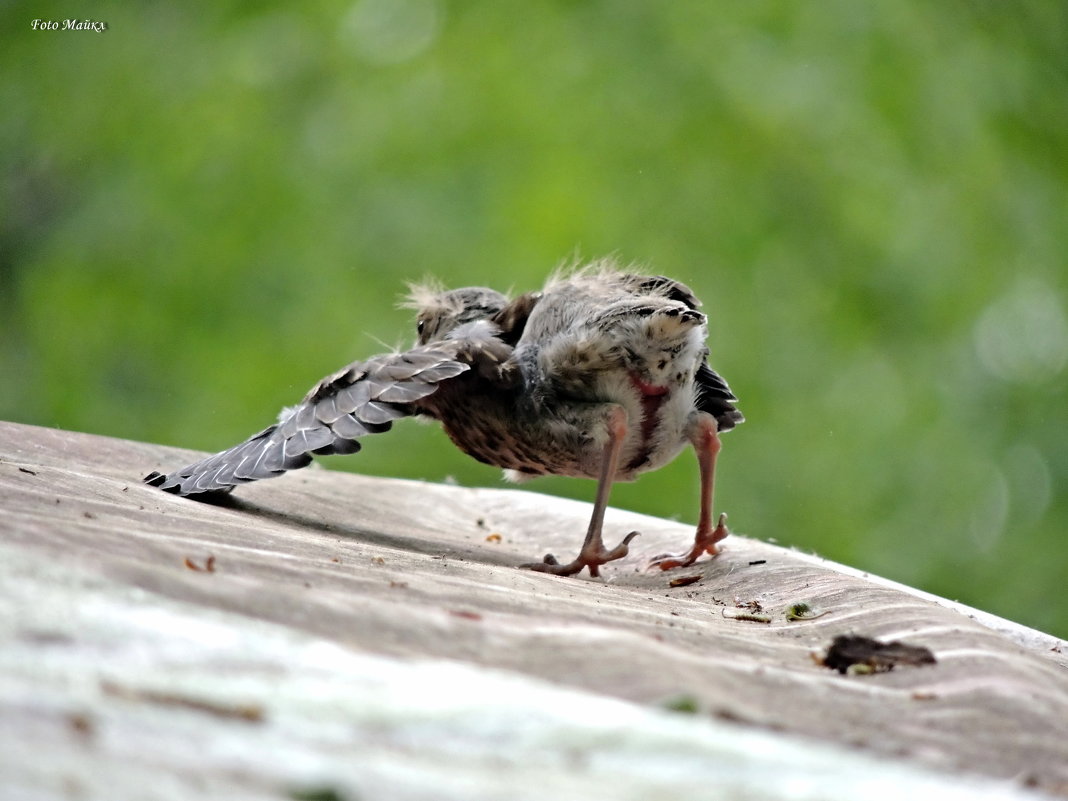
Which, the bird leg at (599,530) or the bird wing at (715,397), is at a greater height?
the bird wing at (715,397)

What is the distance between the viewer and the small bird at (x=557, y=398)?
3.62m

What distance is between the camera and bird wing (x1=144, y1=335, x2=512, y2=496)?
11.5 feet

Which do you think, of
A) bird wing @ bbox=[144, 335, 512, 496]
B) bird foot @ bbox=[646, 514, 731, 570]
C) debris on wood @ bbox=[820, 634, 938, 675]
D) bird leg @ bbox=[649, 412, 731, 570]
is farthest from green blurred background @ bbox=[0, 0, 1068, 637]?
debris on wood @ bbox=[820, 634, 938, 675]

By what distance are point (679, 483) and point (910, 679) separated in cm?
702

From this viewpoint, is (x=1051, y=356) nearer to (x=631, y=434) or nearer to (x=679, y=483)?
(x=679, y=483)

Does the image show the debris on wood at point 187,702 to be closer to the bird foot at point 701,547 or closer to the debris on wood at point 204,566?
the debris on wood at point 204,566

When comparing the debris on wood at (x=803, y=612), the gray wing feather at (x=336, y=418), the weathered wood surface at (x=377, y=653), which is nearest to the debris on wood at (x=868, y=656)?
the weathered wood surface at (x=377, y=653)

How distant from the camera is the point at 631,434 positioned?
4.04 meters

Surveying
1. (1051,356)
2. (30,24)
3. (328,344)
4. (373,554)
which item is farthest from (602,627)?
(30,24)

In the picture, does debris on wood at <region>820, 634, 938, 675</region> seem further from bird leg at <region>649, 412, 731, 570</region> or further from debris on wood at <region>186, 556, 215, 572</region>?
bird leg at <region>649, 412, 731, 570</region>

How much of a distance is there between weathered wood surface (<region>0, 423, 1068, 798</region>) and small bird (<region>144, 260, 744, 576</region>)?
2.57ft

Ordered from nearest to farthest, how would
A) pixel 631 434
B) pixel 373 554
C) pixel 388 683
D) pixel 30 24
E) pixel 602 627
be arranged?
pixel 388 683 < pixel 602 627 < pixel 373 554 < pixel 631 434 < pixel 30 24

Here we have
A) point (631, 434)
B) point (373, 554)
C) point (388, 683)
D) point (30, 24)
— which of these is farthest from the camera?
point (30, 24)

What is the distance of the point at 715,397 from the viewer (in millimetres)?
4426
